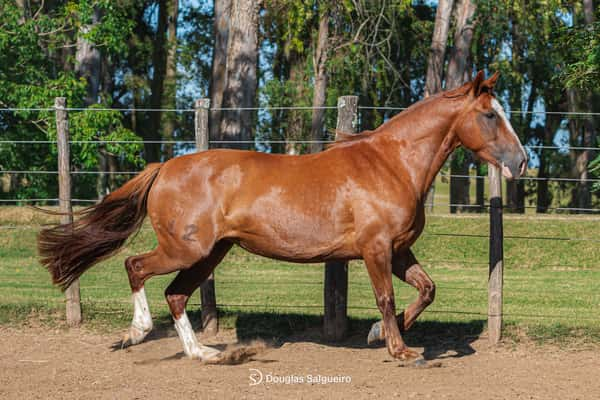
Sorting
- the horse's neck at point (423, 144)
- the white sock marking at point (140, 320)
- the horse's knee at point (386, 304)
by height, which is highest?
the horse's neck at point (423, 144)

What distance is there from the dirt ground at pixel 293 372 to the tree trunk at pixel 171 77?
84.5ft

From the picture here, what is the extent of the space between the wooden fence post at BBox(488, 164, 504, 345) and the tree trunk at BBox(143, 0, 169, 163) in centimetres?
2405

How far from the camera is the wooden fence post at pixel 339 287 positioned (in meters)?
7.96

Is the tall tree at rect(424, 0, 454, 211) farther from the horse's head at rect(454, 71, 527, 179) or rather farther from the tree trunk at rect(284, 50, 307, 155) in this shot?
the horse's head at rect(454, 71, 527, 179)

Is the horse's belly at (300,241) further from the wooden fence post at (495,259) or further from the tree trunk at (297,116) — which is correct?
the tree trunk at (297,116)

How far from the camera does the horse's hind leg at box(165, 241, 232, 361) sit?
693cm

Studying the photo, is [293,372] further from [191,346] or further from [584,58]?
[584,58]

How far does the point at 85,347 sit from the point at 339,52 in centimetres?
1636

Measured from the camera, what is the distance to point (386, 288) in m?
6.59

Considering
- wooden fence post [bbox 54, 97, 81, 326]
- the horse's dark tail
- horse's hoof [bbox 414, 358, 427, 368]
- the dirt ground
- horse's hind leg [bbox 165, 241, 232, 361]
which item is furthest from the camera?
wooden fence post [bbox 54, 97, 81, 326]

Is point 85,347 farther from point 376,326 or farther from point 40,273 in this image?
point 40,273

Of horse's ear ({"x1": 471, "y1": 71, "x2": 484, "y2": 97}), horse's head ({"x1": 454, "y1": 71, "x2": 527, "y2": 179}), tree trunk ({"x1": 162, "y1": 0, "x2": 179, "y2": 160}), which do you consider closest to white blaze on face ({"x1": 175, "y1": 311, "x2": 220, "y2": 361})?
horse's head ({"x1": 454, "y1": 71, "x2": 527, "y2": 179})

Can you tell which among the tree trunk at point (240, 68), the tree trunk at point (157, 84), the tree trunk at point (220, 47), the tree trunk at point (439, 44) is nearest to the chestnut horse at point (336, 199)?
the tree trunk at point (240, 68)

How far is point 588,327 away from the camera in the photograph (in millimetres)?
7852
